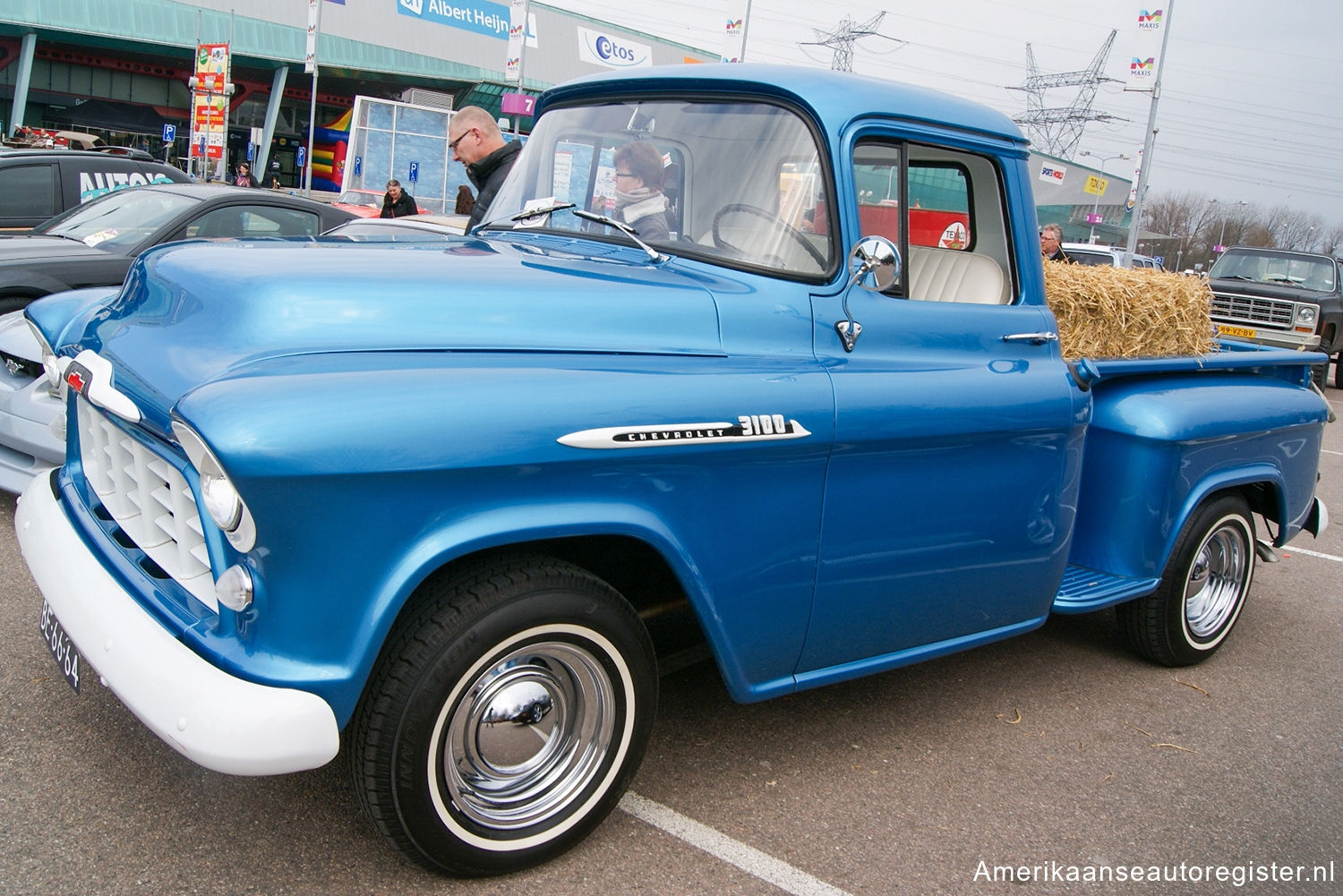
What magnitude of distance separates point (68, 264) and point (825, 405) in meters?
5.28

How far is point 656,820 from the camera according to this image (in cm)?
284

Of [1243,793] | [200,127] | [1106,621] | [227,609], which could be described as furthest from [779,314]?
[200,127]

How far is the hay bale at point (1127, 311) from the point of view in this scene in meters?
3.99

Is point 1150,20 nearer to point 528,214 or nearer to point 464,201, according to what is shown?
point 464,201

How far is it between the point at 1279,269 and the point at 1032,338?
15832 mm

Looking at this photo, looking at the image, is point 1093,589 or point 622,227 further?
point 1093,589

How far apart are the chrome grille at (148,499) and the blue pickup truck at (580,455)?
0.01 m

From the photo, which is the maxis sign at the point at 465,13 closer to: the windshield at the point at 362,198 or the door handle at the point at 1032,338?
the windshield at the point at 362,198

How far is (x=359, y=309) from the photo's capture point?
2359 mm

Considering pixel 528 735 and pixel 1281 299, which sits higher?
pixel 1281 299

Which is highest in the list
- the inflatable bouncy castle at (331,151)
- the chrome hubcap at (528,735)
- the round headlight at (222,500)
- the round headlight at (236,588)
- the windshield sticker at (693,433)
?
the inflatable bouncy castle at (331,151)

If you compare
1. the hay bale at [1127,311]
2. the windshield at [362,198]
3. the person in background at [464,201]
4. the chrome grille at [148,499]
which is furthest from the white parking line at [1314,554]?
the windshield at [362,198]

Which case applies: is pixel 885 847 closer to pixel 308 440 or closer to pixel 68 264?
pixel 308 440

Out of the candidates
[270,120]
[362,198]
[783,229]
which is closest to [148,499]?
[783,229]
